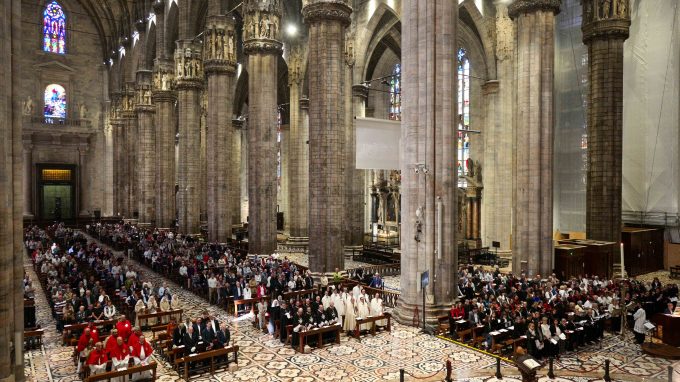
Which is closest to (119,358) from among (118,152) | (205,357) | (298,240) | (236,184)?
(205,357)

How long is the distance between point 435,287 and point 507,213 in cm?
1462

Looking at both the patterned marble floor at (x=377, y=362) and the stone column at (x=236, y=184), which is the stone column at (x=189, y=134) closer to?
the stone column at (x=236, y=184)

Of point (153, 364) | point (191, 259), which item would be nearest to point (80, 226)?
point (191, 259)

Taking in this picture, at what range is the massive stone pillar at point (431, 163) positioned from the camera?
14211mm

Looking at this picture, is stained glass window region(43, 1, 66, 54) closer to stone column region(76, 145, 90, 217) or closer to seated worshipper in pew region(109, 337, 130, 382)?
stone column region(76, 145, 90, 217)

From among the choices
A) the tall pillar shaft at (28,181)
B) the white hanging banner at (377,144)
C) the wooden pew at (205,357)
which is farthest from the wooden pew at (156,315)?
the tall pillar shaft at (28,181)

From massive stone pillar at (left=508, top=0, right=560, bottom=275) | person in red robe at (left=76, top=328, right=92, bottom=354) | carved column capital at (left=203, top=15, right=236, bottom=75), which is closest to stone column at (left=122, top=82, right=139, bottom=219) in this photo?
carved column capital at (left=203, top=15, right=236, bottom=75)

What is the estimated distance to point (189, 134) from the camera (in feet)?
107

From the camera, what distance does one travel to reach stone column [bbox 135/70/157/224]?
40375 millimetres

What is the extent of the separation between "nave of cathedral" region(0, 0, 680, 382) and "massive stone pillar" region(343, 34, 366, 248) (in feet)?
0.52

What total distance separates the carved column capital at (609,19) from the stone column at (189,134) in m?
23.3

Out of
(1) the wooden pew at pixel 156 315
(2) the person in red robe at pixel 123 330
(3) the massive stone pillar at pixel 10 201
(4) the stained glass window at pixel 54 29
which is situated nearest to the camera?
(3) the massive stone pillar at pixel 10 201

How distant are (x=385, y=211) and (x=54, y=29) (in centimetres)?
3745

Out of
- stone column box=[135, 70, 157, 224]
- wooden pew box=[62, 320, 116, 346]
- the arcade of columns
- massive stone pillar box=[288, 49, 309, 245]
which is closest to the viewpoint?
wooden pew box=[62, 320, 116, 346]
